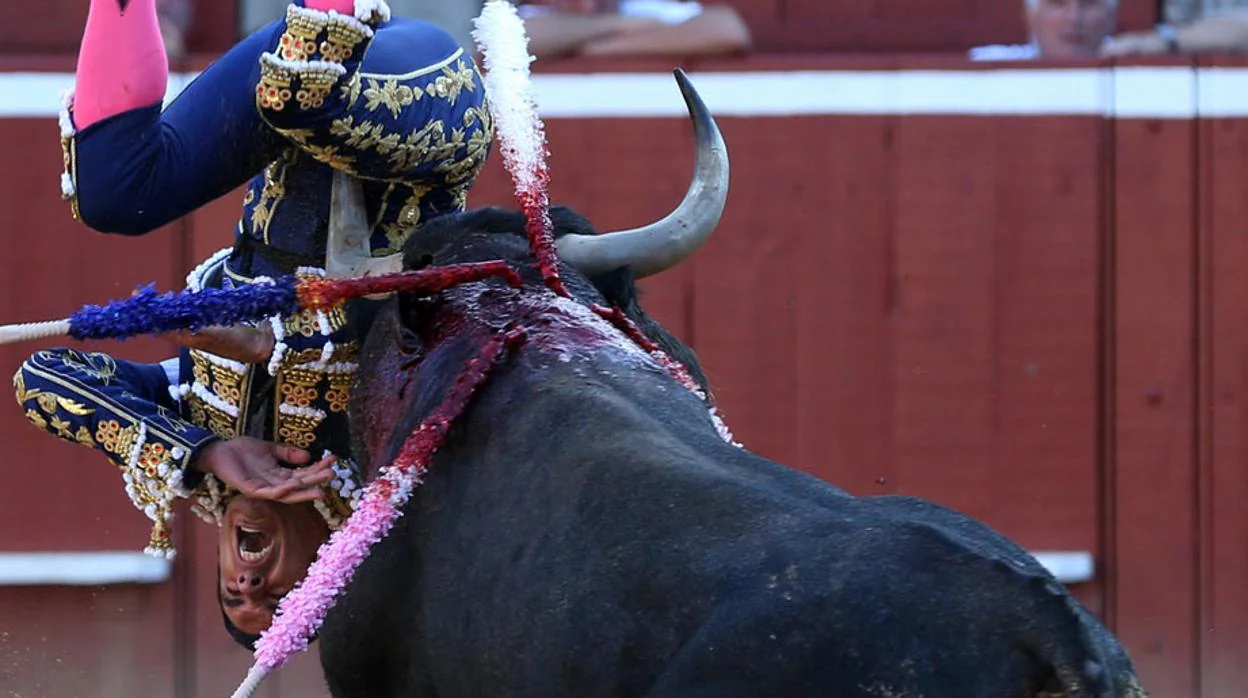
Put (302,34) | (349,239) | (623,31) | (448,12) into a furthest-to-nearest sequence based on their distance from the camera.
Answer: (448,12), (623,31), (349,239), (302,34)

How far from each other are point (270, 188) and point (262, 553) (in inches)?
22.5

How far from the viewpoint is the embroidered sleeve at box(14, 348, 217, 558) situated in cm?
308

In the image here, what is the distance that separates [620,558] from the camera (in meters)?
2.20

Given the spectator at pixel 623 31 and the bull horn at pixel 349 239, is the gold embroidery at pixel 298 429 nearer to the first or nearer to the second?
the bull horn at pixel 349 239

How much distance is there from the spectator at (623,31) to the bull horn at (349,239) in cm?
230

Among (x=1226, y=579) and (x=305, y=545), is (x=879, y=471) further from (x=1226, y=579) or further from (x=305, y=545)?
(x=305, y=545)

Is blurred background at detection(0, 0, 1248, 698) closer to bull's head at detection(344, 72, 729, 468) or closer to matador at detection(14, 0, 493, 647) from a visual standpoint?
matador at detection(14, 0, 493, 647)

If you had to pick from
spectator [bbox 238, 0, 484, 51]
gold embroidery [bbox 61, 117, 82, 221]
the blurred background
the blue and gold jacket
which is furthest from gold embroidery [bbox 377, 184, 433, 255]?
spectator [bbox 238, 0, 484, 51]

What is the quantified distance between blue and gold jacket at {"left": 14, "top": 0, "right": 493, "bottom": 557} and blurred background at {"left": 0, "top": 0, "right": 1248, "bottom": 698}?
6.94ft

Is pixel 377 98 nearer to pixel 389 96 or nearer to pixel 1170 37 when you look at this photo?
Answer: pixel 389 96

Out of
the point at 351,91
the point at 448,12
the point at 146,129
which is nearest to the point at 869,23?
the point at 448,12

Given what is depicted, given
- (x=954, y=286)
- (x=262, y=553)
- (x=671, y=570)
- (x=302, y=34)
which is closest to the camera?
(x=671, y=570)

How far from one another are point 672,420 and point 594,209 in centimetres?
290

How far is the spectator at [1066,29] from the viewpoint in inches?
216
